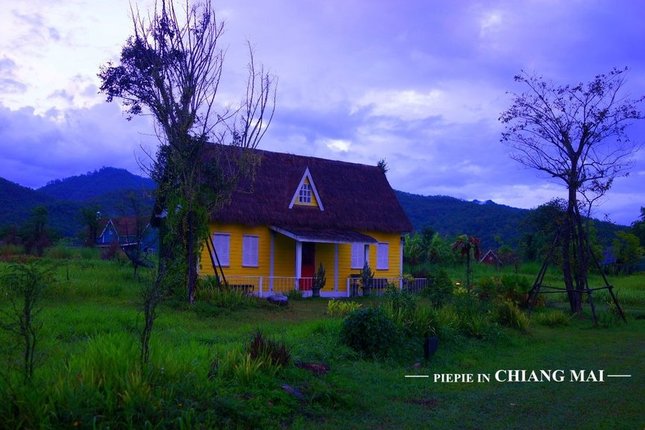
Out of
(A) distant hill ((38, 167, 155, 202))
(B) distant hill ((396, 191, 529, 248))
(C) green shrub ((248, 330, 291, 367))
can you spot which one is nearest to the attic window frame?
(C) green shrub ((248, 330, 291, 367))

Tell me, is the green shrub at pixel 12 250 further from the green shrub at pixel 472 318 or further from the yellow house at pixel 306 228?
the green shrub at pixel 472 318

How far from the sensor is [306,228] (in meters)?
25.3

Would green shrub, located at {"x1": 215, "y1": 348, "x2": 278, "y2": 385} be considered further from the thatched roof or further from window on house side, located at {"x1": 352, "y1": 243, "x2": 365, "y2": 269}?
window on house side, located at {"x1": 352, "y1": 243, "x2": 365, "y2": 269}

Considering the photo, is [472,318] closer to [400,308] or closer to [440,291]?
[440,291]

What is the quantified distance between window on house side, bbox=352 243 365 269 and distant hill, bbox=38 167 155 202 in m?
64.8

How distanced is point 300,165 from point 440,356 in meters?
17.1

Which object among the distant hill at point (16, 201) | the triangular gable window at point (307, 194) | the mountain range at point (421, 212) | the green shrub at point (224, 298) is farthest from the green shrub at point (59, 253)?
the distant hill at point (16, 201)

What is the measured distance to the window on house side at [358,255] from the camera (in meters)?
27.1

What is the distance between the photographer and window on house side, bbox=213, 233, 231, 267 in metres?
23.3

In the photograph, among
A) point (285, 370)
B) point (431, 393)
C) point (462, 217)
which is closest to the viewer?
point (285, 370)

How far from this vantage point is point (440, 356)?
11242mm

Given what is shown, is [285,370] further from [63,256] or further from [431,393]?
[63,256]

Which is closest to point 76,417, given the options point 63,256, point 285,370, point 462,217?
point 285,370

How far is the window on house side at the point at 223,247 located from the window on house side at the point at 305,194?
3811 mm
